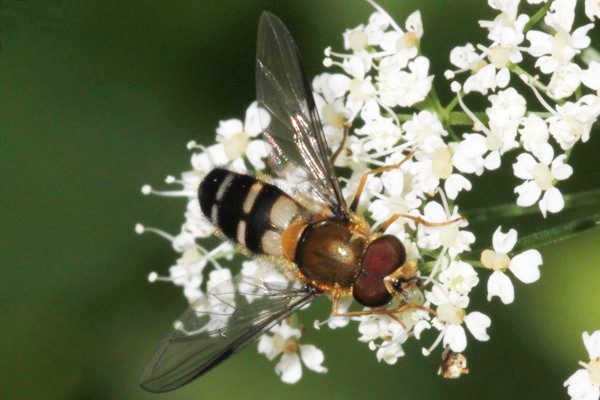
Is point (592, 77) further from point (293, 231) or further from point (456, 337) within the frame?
point (293, 231)

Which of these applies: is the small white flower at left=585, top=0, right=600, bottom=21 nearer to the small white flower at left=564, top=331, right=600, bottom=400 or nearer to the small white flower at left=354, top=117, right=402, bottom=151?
the small white flower at left=354, top=117, right=402, bottom=151

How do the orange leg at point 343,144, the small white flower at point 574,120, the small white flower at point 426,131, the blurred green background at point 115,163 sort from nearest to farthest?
the small white flower at point 574,120
the small white flower at point 426,131
the orange leg at point 343,144
the blurred green background at point 115,163

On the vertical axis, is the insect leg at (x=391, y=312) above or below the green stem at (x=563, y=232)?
below

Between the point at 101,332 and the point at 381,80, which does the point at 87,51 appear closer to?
the point at 101,332

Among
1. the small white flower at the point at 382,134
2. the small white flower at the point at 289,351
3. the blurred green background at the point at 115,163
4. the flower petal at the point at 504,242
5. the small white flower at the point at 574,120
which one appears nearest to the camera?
the small white flower at the point at 574,120

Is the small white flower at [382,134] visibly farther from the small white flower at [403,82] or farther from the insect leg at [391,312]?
the insect leg at [391,312]

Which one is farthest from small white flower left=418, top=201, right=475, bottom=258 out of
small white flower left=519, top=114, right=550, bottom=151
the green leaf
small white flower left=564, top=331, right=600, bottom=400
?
small white flower left=564, top=331, right=600, bottom=400

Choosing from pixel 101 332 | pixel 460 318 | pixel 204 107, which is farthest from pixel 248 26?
pixel 460 318

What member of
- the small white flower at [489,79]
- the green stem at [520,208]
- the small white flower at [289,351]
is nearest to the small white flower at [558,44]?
the small white flower at [489,79]
